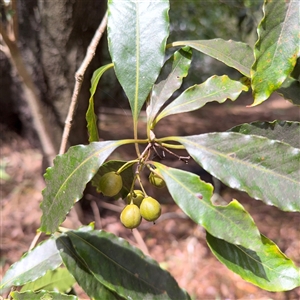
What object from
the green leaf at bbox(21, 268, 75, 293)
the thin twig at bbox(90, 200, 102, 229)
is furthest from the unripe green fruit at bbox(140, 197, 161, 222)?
the thin twig at bbox(90, 200, 102, 229)

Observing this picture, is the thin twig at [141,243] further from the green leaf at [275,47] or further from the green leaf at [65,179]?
the green leaf at [275,47]

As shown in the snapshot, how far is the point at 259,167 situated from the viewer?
1.76 feet

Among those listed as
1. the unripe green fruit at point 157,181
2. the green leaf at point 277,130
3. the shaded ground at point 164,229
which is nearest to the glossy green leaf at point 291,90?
the green leaf at point 277,130

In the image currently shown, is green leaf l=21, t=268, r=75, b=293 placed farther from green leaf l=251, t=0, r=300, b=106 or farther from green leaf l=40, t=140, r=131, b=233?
green leaf l=251, t=0, r=300, b=106

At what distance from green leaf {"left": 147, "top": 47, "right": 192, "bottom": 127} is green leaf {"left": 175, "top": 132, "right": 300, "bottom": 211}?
0.17 metres

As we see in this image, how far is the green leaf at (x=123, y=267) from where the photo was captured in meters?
0.73

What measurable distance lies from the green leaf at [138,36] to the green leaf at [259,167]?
19 cm

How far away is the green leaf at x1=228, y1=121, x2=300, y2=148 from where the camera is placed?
0.63 m

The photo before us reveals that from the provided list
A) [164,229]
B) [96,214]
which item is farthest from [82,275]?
[164,229]

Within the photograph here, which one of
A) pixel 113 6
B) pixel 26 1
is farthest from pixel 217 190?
pixel 113 6

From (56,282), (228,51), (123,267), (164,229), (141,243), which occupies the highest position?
(228,51)

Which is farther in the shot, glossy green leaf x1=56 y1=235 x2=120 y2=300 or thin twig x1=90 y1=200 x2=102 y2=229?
thin twig x1=90 y1=200 x2=102 y2=229

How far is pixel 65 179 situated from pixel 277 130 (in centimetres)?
39

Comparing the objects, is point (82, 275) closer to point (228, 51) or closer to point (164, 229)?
point (228, 51)
